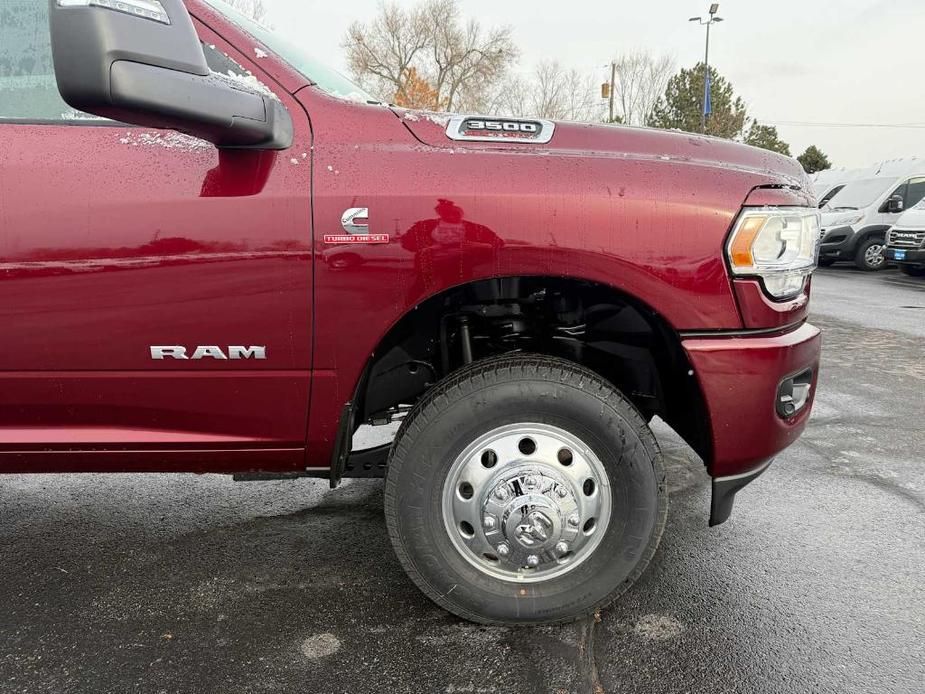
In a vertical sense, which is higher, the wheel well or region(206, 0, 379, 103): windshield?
region(206, 0, 379, 103): windshield

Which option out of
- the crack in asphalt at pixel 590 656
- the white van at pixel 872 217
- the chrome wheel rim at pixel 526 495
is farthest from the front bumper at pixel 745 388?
the white van at pixel 872 217

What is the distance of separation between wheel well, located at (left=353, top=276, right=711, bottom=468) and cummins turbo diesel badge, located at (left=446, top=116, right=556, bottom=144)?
0.42 metres

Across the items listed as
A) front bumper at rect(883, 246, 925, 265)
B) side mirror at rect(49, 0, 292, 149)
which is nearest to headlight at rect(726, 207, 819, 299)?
side mirror at rect(49, 0, 292, 149)

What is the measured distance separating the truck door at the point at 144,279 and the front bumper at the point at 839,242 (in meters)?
15.4

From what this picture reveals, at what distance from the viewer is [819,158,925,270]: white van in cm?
1435

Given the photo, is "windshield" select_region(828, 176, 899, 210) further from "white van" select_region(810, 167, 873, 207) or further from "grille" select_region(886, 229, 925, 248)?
"grille" select_region(886, 229, 925, 248)

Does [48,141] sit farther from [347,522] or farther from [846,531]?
[846,531]

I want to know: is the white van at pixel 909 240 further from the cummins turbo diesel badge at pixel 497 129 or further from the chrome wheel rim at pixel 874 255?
the cummins turbo diesel badge at pixel 497 129

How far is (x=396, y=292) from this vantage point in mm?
1913

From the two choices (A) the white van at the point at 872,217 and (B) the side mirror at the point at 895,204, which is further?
(A) the white van at the point at 872,217

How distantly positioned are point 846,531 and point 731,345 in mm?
1449

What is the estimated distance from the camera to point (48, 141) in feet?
6.24

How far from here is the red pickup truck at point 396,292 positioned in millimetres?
1864

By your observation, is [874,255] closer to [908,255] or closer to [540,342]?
[908,255]
